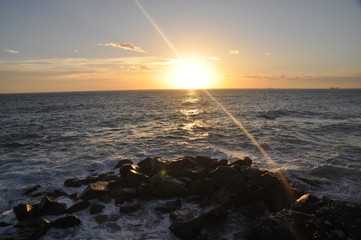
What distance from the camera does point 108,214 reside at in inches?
339

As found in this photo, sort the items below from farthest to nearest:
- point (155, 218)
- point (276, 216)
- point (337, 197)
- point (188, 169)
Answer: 1. point (188, 169)
2. point (337, 197)
3. point (155, 218)
4. point (276, 216)

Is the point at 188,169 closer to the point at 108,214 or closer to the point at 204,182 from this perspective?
the point at 204,182

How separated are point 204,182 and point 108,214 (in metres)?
3.90

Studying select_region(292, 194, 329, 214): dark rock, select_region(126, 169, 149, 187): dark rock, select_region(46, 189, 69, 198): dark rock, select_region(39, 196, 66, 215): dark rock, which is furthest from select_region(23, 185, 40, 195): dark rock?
select_region(292, 194, 329, 214): dark rock

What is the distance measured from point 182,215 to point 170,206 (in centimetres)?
105

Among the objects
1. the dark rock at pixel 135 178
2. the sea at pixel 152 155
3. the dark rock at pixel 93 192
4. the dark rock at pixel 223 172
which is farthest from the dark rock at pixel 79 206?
the dark rock at pixel 223 172

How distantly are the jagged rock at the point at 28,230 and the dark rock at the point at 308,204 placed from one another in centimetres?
810

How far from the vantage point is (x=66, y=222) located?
779 centimetres

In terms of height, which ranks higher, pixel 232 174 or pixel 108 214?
pixel 232 174

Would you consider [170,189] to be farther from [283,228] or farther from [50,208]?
[283,228]

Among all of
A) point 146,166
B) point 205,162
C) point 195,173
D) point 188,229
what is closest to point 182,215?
point 188,229

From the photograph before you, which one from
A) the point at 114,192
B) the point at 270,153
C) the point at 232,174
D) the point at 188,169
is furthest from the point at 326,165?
the point at 114,192

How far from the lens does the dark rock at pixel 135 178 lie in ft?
35.5

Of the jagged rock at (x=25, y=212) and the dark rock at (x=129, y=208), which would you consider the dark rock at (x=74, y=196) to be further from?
the dark rock at (x=129, y=208)
